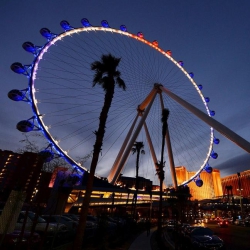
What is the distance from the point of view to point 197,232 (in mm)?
14453

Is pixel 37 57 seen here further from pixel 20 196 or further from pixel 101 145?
pixel 20 196

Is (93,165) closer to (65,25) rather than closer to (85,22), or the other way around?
(65,25)

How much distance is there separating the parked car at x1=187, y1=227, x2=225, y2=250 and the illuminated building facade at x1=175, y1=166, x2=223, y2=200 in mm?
147033

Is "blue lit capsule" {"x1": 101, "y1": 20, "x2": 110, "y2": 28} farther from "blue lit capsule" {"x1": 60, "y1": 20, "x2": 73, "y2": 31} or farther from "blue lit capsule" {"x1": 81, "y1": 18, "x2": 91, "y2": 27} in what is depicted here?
"blue lit capsule" {"x1": 60, "y1": 20, "x2": 73, "y2": 31}

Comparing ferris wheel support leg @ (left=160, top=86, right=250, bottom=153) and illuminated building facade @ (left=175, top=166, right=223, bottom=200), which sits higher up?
illuminated building facade @ (left=175, top=166, right=223, bottom=200)

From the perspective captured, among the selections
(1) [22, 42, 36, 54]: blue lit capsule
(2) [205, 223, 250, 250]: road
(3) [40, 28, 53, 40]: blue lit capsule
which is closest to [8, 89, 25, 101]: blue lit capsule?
(1) [22, 42, 36, 54]: blue lit capsule

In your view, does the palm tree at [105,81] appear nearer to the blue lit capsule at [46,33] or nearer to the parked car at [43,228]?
the parked car at [43,228]

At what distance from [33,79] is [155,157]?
3205 centimetres

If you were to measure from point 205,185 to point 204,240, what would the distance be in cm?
16030

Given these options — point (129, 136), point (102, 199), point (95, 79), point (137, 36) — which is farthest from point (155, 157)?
point (95, 79)

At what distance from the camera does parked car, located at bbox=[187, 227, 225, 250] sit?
11.9 meters

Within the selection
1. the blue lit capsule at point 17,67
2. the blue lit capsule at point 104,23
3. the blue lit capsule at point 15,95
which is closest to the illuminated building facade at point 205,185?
the blue lit capsule at point 104,23

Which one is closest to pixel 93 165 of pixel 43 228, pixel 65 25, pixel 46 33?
pixel 43 228

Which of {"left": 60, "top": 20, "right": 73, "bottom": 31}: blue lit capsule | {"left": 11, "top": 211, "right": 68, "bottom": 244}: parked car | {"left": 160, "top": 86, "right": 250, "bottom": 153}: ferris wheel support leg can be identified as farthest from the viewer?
{"left": 60, "top": 20, "right": 73, "bottom": 31}: blue lit capsule
